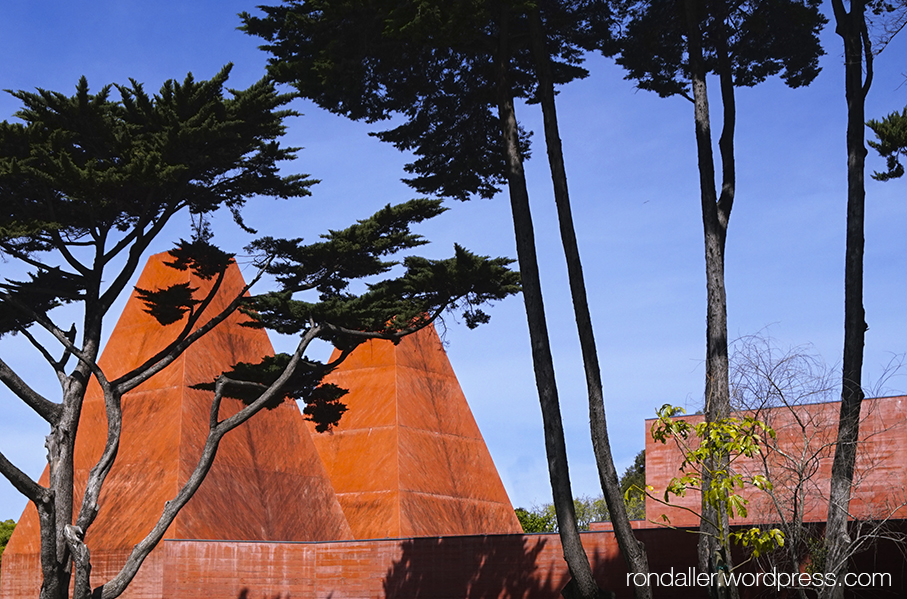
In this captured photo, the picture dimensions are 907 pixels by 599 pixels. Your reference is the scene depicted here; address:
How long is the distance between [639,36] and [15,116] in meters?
12.6

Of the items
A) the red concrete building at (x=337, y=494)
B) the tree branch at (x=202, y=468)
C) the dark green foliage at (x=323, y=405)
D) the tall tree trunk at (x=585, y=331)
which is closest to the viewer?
the tall tree trunk at (x=585, y=331)

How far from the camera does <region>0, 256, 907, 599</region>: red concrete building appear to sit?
67.1ft

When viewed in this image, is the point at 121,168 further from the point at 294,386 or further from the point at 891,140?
the point at 891,140

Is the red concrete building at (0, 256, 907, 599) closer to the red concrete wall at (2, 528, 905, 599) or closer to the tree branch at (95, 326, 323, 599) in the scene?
the red concrete wall at (2, 528, 905, 599)

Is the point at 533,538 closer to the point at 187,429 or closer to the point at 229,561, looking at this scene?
the point at 229,561

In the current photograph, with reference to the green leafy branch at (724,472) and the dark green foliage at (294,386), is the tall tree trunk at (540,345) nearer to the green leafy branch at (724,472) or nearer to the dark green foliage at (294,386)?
the green leafy branch at (724,472)

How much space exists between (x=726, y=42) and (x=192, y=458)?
19602 millimetres

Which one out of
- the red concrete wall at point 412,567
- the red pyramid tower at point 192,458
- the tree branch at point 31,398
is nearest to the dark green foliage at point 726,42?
the red concrete wall at point 412,567

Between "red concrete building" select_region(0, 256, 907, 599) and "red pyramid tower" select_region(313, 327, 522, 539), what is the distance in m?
0.07

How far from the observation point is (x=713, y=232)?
50.3 ft

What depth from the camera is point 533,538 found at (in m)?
19.8

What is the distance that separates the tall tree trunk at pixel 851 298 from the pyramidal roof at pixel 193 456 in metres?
18.0

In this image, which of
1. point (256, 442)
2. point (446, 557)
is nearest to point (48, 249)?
point (446, 557)

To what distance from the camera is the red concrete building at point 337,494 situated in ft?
67.1
